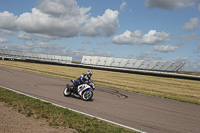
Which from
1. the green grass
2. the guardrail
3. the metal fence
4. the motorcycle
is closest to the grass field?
the motorcycle

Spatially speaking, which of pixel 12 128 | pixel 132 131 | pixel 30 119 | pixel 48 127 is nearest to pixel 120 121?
pixel 132 131

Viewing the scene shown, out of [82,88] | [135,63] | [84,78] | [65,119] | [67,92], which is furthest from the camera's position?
[135,63]

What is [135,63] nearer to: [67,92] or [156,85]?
[156,85]

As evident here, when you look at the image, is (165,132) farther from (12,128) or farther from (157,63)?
(157,63)

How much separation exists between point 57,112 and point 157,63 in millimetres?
51439

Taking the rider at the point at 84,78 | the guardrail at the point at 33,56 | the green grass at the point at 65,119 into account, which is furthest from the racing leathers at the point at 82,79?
the guardrail at the point at 33,56

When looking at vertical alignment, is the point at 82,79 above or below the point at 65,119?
above

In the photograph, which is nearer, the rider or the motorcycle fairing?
the motorcycle fairing

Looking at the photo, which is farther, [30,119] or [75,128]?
[30,119]

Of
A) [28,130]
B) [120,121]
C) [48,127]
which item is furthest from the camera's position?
[120,121]

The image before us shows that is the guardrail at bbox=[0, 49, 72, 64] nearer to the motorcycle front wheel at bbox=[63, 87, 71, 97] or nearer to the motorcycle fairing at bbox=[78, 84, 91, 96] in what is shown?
the motorcycle front wheel at bbox=[63, 87, 71, 97]

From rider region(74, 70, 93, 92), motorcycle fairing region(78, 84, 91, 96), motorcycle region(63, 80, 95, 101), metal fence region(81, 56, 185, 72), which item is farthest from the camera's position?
metal fence region(81, 56, 185, 72)

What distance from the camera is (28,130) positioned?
5367 millimetres

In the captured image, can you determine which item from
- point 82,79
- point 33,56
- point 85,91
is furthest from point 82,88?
point 33,56
